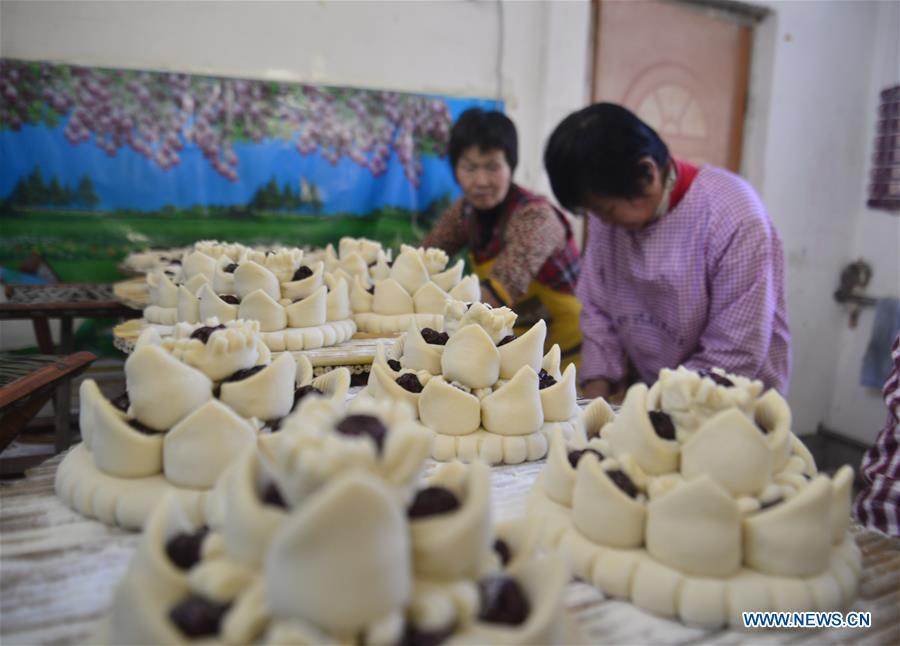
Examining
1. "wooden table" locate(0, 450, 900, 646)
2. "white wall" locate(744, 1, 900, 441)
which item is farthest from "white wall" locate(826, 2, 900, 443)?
"wooden table" locate(0, 450, 900, 646)

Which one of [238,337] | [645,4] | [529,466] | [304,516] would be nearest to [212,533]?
[304,516]

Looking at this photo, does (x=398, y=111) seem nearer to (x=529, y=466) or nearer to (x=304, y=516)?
(x=529, y=466)

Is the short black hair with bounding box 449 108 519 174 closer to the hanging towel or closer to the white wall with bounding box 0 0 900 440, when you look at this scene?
the white wall with bounding box 0 0 900 440

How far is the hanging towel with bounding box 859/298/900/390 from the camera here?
173 inches

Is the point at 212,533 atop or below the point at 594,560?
atop

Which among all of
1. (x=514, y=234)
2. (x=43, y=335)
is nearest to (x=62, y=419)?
(x=43, y=335)

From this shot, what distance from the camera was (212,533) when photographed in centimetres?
84

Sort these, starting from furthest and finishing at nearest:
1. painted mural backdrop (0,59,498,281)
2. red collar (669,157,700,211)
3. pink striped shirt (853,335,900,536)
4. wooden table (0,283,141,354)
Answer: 1. painted mural backdrop (0,59,498,281)
2. wooden table (0,283,141,354)
3. red collar (669,157,700,211)
4. pink striped shirt (853,335,900,536)

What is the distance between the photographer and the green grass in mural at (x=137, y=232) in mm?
3559

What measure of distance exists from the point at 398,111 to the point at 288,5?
33.5 inches

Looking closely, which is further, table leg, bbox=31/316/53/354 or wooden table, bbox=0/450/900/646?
table leg, bbox=31/316/53/354

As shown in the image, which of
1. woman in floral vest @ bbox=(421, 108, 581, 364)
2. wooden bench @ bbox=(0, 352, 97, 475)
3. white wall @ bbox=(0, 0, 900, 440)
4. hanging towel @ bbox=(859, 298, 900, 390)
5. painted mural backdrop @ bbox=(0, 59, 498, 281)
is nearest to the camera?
wooden bench @ bbox=(0, 352, 97, 475)

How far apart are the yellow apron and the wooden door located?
71.5 inches

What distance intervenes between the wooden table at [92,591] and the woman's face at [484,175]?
2057mm
